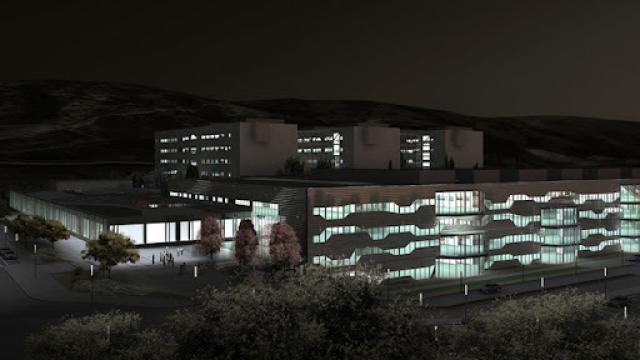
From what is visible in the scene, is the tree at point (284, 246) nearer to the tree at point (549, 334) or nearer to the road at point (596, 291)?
the road at point (596, 291)

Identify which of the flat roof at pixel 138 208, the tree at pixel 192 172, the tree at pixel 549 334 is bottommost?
the tree at pixel 549 334

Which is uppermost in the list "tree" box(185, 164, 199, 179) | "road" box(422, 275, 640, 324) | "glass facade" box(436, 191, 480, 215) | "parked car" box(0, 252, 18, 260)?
"tree" box(185, 164, 199, 179)

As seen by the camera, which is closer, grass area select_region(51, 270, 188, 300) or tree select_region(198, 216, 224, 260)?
grass area select_region(51, 270, 188, 300)

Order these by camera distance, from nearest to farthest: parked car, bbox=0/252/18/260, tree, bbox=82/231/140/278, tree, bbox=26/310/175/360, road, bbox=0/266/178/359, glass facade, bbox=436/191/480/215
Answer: tree, bbox=26/310/175/360
road, bbox=0/266/178/359
tree, bbox=82/231/140/278
parked car, bbox=0/252/18/260
glass facade, bbox=436/191/480/215

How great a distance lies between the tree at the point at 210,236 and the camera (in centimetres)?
8706

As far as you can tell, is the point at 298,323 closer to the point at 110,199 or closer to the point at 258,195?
the point at 258,195

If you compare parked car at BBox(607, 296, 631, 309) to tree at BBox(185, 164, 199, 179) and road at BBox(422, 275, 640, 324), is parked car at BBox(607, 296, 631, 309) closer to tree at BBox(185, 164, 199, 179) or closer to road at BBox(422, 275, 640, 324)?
road at BBox(422, 275, 640, 324)

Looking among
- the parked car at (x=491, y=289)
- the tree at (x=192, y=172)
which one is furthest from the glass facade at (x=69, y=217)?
the parked car at (x=491, y=289)

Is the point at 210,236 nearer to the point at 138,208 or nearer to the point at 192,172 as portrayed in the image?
the point at 138,208

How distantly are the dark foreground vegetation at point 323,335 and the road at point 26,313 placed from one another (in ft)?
44.2

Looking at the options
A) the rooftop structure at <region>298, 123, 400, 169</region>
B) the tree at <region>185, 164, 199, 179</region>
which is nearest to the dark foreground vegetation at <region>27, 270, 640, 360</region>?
the tree at <region>185, 164, 199, 179</region>

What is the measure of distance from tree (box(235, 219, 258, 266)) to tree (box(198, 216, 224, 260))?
244 inches

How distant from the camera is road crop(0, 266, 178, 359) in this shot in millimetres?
48438

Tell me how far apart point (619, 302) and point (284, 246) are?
40492 millimetres
